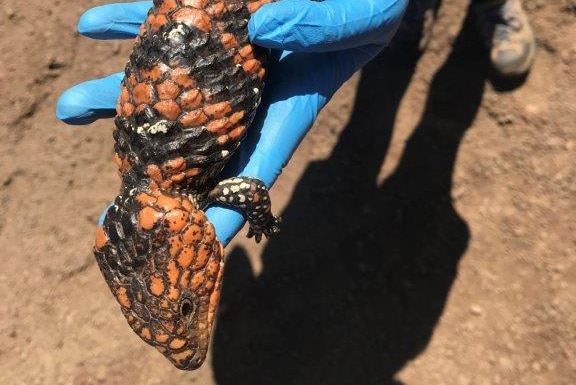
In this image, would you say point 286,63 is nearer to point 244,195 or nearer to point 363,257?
point 244,195

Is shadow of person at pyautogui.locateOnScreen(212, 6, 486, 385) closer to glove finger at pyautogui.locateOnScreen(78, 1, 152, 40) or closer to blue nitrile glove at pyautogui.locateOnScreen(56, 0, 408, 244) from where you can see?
blue nitrile glove at pyautogui.locateOnScreen(56, 0, 408, 244)

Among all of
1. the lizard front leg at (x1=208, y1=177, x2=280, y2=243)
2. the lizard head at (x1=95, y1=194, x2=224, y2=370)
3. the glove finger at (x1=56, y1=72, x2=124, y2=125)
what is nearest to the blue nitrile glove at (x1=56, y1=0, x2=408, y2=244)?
the glove finger at (x1=56, y1=72, x2=124, y2=125)

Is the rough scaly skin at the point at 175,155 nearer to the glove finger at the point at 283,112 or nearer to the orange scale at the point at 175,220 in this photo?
the orange scale at the point at 175,220

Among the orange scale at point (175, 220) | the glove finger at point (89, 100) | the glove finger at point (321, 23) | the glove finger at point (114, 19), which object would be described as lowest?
the orange scale at point (175, 220)

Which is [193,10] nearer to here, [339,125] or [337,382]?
[339,125]

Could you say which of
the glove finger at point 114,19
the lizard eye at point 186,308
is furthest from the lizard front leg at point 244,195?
the glove finger at point 114,19

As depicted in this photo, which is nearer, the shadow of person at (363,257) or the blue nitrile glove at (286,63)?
the blue nitrile glove at (286,63)
